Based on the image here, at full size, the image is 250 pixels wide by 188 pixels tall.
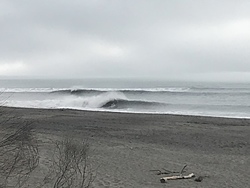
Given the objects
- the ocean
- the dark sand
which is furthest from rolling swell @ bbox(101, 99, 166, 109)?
the dark sand

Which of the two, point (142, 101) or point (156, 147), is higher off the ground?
point (156, 147)

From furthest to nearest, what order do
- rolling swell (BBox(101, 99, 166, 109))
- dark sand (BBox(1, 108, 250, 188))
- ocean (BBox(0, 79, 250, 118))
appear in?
1. rolling swell (BBox(101, 99, 166, 109))
2. ocean (BBox(0, 79, 250, 118))
3. dark sand (BBox(1, 108, 250, 188))

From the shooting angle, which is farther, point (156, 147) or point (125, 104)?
point (125, 104)

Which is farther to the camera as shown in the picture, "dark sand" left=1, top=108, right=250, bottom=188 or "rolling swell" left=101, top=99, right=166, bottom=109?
"rolling swell" left=101, top=99, right=166, bottom=109

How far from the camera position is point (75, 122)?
66.7 ft

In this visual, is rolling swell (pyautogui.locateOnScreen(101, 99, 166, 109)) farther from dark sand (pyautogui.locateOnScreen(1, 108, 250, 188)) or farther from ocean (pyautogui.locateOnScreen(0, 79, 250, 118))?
dark sand (pyautogui.locateOnScreen(1, 108, 250, 188))

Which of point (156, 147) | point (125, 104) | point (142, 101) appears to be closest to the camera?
point (156, 147)

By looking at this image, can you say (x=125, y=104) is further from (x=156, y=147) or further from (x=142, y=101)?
(x=156, y=147)

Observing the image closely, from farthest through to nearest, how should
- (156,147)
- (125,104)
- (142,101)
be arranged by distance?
(142,101) < (125,104) < (156,147)

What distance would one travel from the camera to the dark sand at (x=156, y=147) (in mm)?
9250

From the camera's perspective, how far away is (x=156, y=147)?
13.5 metres

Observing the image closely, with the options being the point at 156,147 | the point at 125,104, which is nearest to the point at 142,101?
the point at 125,104

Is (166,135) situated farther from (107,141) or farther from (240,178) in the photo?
(240,178)

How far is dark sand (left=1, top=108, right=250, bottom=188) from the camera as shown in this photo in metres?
9.25
